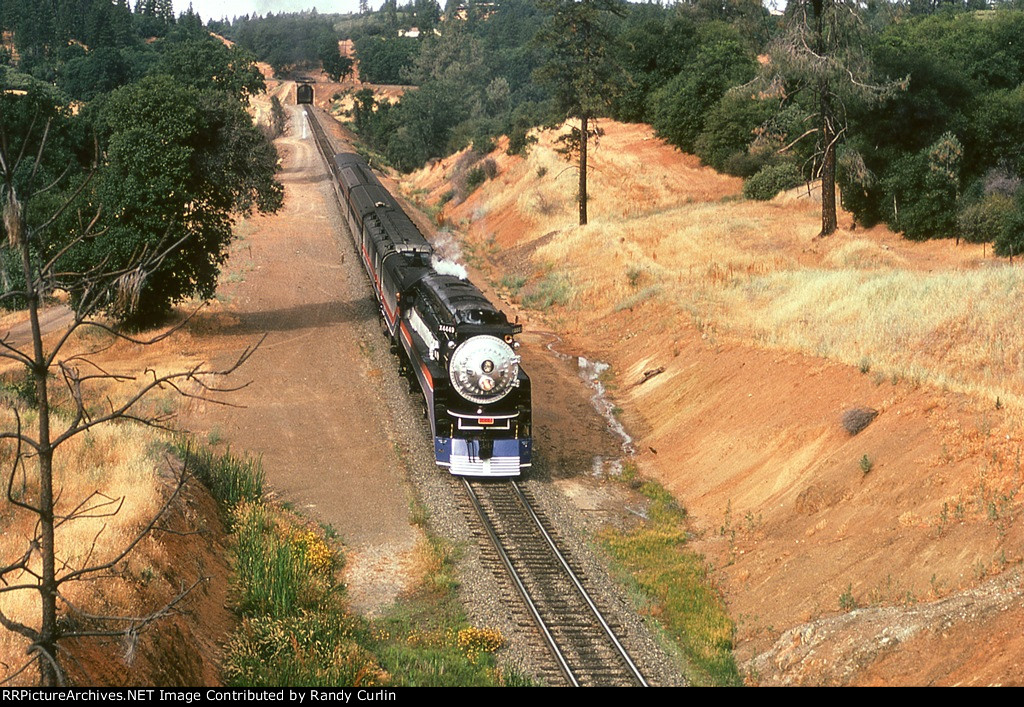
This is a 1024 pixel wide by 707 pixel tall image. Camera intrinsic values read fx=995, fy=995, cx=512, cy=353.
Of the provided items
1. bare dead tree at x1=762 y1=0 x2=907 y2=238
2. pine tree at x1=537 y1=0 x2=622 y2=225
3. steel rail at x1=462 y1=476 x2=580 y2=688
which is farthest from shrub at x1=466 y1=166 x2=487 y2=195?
steel rail at x1=462 y1=476 x2=580 y2=688

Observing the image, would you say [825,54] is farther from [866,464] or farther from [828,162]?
[866,464]

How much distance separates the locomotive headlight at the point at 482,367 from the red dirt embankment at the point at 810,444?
19.1 ft

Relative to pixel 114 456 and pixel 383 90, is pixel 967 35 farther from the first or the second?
pixel 383 90

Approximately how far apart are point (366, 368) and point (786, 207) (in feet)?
93.4

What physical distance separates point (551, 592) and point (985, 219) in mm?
31425

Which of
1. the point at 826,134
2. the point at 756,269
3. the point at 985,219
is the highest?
the point at 826,134

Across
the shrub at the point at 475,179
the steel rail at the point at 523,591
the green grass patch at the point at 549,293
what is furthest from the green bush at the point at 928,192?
the shrub at the point at 475,179

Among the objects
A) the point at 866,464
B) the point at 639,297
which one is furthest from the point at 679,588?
the point at 639,297

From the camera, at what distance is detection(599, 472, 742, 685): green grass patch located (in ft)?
58.6

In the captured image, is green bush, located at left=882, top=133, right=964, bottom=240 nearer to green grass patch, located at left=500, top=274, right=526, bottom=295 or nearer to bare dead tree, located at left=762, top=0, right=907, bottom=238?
bare dead tree, located at left=762, top=0, right=907, bottom=238

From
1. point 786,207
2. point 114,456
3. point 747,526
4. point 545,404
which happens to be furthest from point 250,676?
point 786,207

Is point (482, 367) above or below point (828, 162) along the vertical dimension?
below

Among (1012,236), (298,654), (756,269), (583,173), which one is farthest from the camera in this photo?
(583,173)

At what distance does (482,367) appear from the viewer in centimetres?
2398
